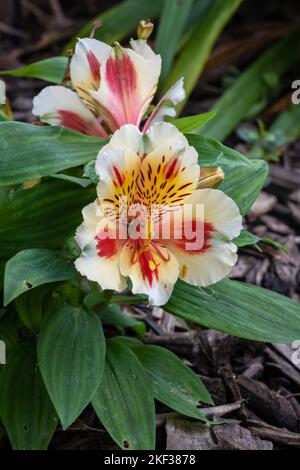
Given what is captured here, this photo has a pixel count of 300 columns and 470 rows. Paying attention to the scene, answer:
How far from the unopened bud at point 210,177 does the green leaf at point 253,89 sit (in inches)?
56.1

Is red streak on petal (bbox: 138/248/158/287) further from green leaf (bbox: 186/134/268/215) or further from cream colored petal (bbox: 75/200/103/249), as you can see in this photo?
green leaf (bbox: 186/134/268/215)

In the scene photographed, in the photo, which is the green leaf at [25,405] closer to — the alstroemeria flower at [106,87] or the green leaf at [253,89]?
the alstroemeria flower at [106,87]

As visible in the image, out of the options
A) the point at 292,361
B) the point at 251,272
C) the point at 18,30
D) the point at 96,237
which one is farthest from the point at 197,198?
the point at 18,30

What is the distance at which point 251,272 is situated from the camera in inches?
81.0

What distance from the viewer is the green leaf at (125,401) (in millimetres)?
1229

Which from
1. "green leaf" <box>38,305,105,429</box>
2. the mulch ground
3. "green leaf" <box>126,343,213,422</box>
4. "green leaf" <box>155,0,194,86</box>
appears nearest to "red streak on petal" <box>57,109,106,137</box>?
"green leaf" <box>38,305,105,429</box>

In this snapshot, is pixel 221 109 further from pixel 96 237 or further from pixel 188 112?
pixel 96 237

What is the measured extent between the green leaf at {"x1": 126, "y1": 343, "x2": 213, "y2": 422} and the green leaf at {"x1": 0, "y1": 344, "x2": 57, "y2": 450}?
21cm

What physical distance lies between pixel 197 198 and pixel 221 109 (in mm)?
1598

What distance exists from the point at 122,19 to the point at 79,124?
1585 millimetres

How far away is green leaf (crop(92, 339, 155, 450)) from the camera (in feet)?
4.03

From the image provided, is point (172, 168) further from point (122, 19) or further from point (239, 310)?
point (122, 19)

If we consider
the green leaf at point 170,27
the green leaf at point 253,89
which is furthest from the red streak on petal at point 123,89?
the green leaf at point 170,27

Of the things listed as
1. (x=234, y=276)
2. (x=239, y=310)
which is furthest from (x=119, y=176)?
(x=234, y=276)
